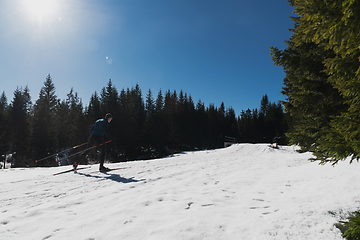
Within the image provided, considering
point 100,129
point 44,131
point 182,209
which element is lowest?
point 182,209

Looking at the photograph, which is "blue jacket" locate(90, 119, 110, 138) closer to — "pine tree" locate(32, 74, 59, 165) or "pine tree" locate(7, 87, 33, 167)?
"pine tree" locate(32, 74, 59, 165)

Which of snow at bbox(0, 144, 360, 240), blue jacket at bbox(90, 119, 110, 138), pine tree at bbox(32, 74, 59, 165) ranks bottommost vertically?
snow at bbox(0, 144, 360, 240)

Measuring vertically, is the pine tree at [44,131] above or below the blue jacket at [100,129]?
above

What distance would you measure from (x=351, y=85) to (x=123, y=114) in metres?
37.0

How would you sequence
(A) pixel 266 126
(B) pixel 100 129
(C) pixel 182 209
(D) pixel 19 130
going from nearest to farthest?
(C) pixel 182 209 → (B) pixel 100 129 → (D) pixel 19 130 → (A) pixel 266 126

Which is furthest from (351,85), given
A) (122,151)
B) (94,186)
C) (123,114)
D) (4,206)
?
(122,151)

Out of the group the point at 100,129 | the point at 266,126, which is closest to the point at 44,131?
the point at 100,129

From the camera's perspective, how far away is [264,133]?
65000mm

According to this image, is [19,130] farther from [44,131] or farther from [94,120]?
[94,120]

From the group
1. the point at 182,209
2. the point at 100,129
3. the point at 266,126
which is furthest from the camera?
the point at 266,126

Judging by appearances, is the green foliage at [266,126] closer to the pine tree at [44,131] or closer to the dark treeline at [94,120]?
the dark treeline at [94,120]

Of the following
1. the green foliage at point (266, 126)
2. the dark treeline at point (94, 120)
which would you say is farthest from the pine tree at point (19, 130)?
the green foliage at point (266, 126)

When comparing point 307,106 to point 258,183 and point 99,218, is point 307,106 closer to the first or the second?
point 258,183

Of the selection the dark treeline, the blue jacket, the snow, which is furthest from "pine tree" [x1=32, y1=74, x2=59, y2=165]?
the snow
